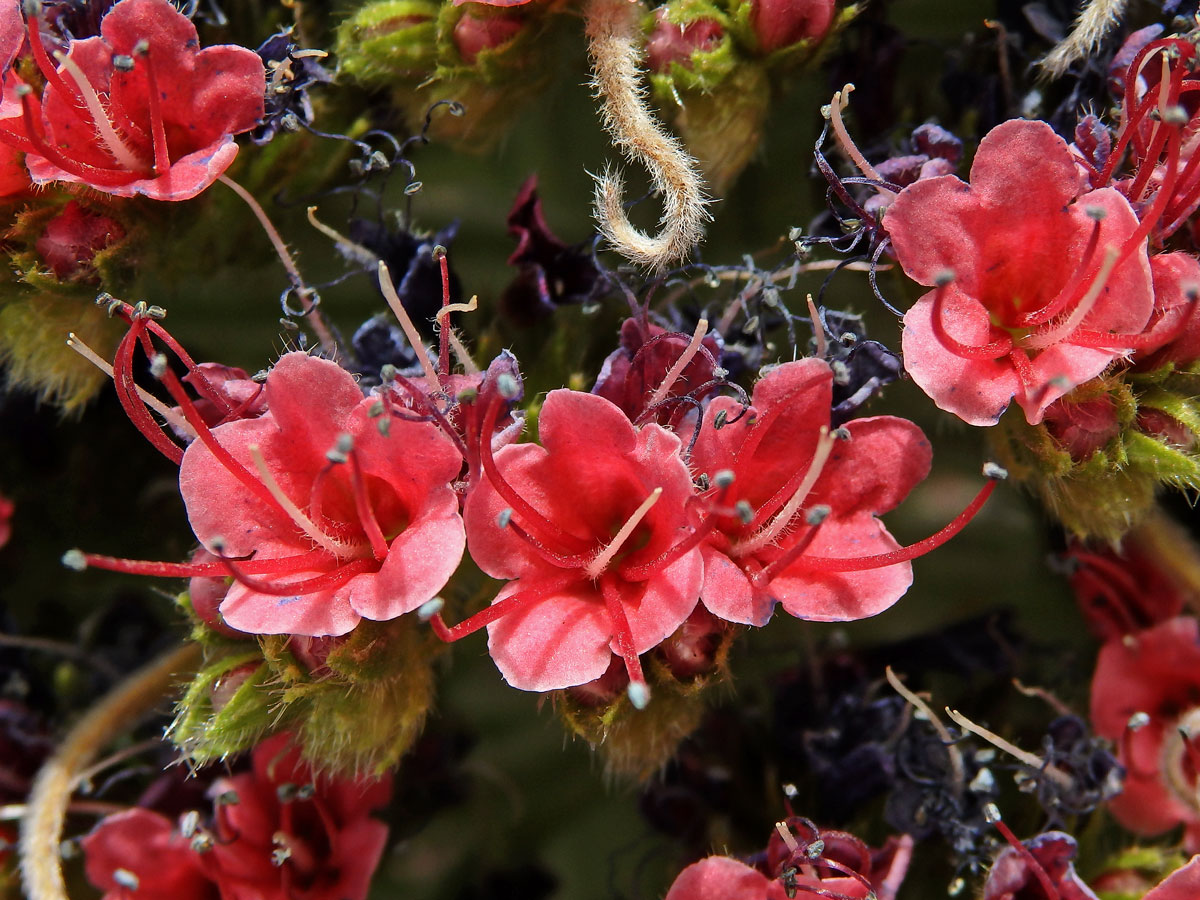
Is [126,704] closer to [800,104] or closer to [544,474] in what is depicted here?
[544,474]

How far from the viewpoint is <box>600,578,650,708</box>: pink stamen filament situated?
2.54 feet

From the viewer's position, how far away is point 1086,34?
0.98 metres

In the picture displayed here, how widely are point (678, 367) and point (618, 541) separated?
6.4 inches

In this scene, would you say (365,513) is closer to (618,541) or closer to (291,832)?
(618,541)

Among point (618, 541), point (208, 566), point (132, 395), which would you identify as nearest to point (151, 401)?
point (132, 395)

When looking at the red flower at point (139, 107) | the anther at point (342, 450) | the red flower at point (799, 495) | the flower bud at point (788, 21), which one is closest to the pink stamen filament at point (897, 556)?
the red flower at point (799, 495)

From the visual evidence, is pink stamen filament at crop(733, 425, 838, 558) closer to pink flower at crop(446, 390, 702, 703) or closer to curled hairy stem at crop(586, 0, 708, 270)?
pink flower at crop(446, 390, 702, 703)

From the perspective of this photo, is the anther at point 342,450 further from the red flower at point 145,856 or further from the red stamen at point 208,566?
the red flower at point 145,856

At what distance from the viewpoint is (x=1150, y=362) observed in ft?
3.04

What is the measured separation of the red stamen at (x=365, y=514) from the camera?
79 centimetres

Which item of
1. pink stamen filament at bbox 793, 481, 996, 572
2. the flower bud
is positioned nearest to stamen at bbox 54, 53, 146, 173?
the flower bud

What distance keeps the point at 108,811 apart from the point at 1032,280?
1077mm

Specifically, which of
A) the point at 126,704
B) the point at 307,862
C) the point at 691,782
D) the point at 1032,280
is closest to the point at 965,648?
the point at 691,782

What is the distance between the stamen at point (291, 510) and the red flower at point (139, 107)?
0.93 ft
